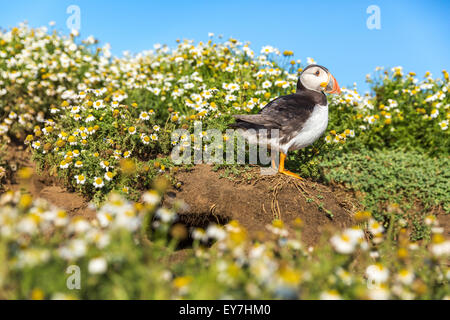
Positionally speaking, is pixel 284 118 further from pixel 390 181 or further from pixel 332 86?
pixel 390 181

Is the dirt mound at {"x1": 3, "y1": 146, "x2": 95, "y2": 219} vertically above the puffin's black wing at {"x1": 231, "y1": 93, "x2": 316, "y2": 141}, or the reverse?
the puffin's black wing at {"x1": 231, "y1": 93, "x2": 316, "y2": 141}

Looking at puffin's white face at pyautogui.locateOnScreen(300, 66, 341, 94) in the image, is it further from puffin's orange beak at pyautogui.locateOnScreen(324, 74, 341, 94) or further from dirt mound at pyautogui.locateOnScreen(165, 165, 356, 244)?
dirt mound at pyautogui.locateOnScreen(165, 165, 356, 244)

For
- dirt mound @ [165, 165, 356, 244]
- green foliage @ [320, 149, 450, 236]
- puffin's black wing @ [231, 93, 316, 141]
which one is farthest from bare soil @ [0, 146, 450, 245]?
green foliage @ [320, 149, 450, 236]

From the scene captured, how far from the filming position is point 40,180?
19.0 feet

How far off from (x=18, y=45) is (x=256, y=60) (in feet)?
17.4

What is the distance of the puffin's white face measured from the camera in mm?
4965

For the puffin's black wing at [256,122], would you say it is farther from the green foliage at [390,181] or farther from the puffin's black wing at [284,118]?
the green foliage at [390,181]

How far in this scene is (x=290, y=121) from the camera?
4605 millimetres

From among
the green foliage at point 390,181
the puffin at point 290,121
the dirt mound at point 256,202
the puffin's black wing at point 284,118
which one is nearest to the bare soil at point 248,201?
the dirt mound at point 256,202

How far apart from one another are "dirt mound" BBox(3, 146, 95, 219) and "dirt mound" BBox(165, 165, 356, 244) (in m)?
1.14

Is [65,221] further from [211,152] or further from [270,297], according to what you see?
[211,152]

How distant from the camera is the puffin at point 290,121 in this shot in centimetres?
460

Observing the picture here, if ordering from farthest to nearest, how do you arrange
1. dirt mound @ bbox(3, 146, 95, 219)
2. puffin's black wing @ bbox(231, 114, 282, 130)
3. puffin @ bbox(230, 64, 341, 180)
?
1. dirt mound @ bbox(3, 146, 95, 219)
2. puffin @ bbox(230, 64, 341, 180)
3. puffin's black wing @ bbox(231, 114, 282, 130)
